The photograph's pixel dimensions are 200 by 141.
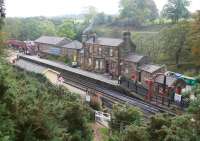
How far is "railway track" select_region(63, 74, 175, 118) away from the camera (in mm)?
32375

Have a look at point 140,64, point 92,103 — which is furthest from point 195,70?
point 92,103

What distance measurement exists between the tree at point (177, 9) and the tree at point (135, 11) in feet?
27.7

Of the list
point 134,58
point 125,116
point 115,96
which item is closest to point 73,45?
point 134,58

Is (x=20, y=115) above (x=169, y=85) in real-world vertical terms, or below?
above

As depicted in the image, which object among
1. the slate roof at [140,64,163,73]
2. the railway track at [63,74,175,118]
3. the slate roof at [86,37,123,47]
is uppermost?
the slate roof at [86,37,123,47]

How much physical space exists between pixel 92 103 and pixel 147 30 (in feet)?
126

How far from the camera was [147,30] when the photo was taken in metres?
67.7

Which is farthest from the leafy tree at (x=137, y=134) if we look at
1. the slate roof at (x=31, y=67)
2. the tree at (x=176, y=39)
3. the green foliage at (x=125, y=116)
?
the tree at (x=176, y=39)

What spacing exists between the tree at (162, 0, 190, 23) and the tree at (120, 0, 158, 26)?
8.44 meters

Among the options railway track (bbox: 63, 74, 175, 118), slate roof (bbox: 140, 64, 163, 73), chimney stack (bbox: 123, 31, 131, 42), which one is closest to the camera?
railway track (bbox: 63, 74, 175, 118)

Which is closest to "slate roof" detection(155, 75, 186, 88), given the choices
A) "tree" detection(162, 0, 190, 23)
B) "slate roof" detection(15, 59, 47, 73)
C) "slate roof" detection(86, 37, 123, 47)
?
"slate roof" detection(86, 37, 123, 47)

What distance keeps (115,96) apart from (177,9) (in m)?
32.4

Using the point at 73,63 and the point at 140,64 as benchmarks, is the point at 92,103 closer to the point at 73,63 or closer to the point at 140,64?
the point at 140,64

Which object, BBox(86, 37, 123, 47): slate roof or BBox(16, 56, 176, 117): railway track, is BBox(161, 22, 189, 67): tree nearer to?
BBox(86, 37, 123, 47): slate roof
